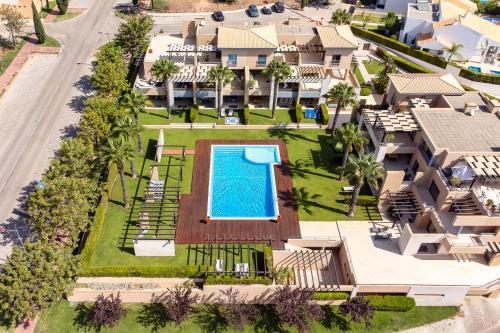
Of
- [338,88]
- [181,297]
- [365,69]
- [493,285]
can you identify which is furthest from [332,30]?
[181,297]

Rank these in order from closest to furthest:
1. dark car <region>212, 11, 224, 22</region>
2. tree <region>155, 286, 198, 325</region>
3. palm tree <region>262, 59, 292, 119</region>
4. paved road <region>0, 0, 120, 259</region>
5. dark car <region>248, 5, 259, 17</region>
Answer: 1. tree <region>155, 286, 198, 325</region>
2. paved road <region>0, 0, 120, 259</region>
3. palm tree <region>262, 59, 292, 119</region>
4. dark car <region>212, 11, 224, 22</region>
5. dark car <region>248, 5, 259, 17</region>

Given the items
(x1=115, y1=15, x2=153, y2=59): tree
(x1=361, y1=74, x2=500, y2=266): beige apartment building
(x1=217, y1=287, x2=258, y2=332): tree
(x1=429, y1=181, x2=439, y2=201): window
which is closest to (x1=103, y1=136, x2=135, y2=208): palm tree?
(x1=217, y1=287, x2=258, y2=332): tree

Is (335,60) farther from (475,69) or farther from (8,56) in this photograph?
(8,56)

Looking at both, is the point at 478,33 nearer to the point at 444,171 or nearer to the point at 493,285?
the point at 444,171

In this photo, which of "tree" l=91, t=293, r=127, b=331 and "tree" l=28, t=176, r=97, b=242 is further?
"tree" l=28, t=176, r=97, b=242

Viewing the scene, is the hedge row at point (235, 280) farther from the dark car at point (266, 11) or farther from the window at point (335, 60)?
the dark car at point (266, 11)

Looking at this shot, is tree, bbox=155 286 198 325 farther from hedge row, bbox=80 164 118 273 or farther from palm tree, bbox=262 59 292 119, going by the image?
palm tree, bbox=262 59 292 119

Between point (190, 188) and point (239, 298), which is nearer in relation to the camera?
point (239, 298)
